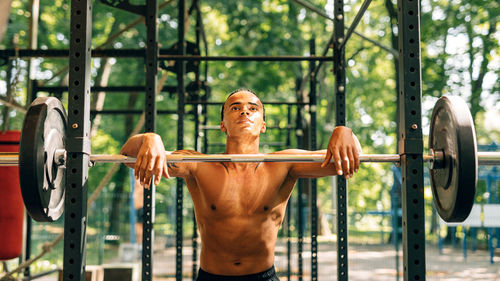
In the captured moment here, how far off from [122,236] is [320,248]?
5.68m

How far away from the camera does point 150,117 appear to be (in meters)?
3.03

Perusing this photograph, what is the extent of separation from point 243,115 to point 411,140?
100 centimetres

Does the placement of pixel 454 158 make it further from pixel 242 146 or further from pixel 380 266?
pixel 380 266

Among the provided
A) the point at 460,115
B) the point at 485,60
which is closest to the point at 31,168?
the point at 460,115

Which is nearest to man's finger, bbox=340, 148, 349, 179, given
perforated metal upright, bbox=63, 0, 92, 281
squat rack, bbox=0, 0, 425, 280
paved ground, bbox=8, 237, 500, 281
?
squat rack, bbox=0, 0, 425, 280

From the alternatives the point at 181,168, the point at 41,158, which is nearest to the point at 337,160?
the point at 181,168

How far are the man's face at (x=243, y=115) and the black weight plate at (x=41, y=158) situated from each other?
89 centimetres

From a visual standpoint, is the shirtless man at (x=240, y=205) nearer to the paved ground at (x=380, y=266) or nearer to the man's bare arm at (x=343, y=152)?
the man's bare arm at (x=343, y=152)

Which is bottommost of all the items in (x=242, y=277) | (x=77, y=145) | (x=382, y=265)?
A: (x=382, y=265)

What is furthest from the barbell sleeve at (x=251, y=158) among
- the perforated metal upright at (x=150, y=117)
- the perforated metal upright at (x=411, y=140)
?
the perforated metal upright at (x=150, y=117)

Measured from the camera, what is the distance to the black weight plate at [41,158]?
1792mm

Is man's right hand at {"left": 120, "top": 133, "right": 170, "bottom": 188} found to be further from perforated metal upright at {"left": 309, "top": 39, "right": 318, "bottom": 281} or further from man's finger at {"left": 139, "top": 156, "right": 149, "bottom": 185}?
perforated metal upright at {"left": 309, "top": 39, "right": 318, "bottom": 281}

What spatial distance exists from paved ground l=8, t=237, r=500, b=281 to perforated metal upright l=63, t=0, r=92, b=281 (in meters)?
5.02

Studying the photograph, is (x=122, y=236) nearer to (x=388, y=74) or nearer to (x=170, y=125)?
(x=170, y=125)
